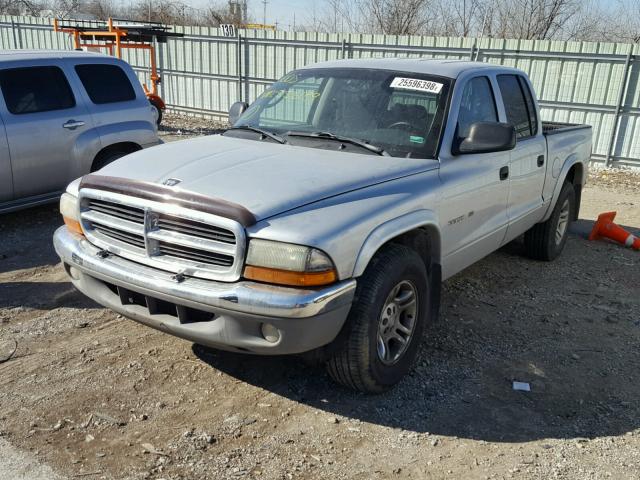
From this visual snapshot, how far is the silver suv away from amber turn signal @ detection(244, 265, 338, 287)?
454 centimetres

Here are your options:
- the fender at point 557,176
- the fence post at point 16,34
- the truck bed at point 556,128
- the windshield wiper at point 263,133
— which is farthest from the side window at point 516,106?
the fence post at point 16,34

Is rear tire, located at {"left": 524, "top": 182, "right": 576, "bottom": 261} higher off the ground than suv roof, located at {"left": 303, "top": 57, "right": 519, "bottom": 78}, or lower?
lower

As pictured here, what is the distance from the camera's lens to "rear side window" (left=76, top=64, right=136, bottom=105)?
283 inches

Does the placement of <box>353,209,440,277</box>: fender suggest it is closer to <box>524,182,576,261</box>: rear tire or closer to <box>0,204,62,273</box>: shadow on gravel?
<box>524,182,576,261</box>: rear tire

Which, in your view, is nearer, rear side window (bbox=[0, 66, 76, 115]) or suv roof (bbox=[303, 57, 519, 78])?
suv roof (bbox=[303, 57, 519, 78])

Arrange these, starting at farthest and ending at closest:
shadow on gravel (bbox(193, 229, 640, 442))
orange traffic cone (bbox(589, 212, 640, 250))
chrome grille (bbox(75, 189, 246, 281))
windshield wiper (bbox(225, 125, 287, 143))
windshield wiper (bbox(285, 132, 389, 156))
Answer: orange traffic cone (bbox(589, 212, 640, 250)) < windshield wiper (bbox(225, 125, 287, 143)) < windshield wiper (bbox(285, 132, 389, 156)) < shadow on gravel (bbox(193, 229, 640, 442)) < chrome grille (bbox(75, 189, 246, 281))

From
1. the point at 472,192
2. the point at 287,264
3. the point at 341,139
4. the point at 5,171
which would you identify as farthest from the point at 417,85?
the point at 5,171

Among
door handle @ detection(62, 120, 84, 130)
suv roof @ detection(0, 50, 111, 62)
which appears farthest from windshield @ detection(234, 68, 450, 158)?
suv roof @ detection(0, 50, 111, 62)

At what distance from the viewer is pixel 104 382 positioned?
3742 millimetres

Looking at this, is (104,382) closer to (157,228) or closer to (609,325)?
(157,228)

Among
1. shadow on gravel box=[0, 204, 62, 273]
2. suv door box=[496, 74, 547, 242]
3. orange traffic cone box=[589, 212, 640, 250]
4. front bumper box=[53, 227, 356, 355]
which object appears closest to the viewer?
front bumper box=[53, 227, 356, 355]

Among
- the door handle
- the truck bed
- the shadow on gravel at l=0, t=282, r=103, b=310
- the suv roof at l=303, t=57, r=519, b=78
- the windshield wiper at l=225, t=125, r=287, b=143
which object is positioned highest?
the suv roof at l=303, t=57, r=519, b=78

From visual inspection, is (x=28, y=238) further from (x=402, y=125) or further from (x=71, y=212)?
(x=402, y=125)

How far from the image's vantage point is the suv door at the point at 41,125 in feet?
21.2
